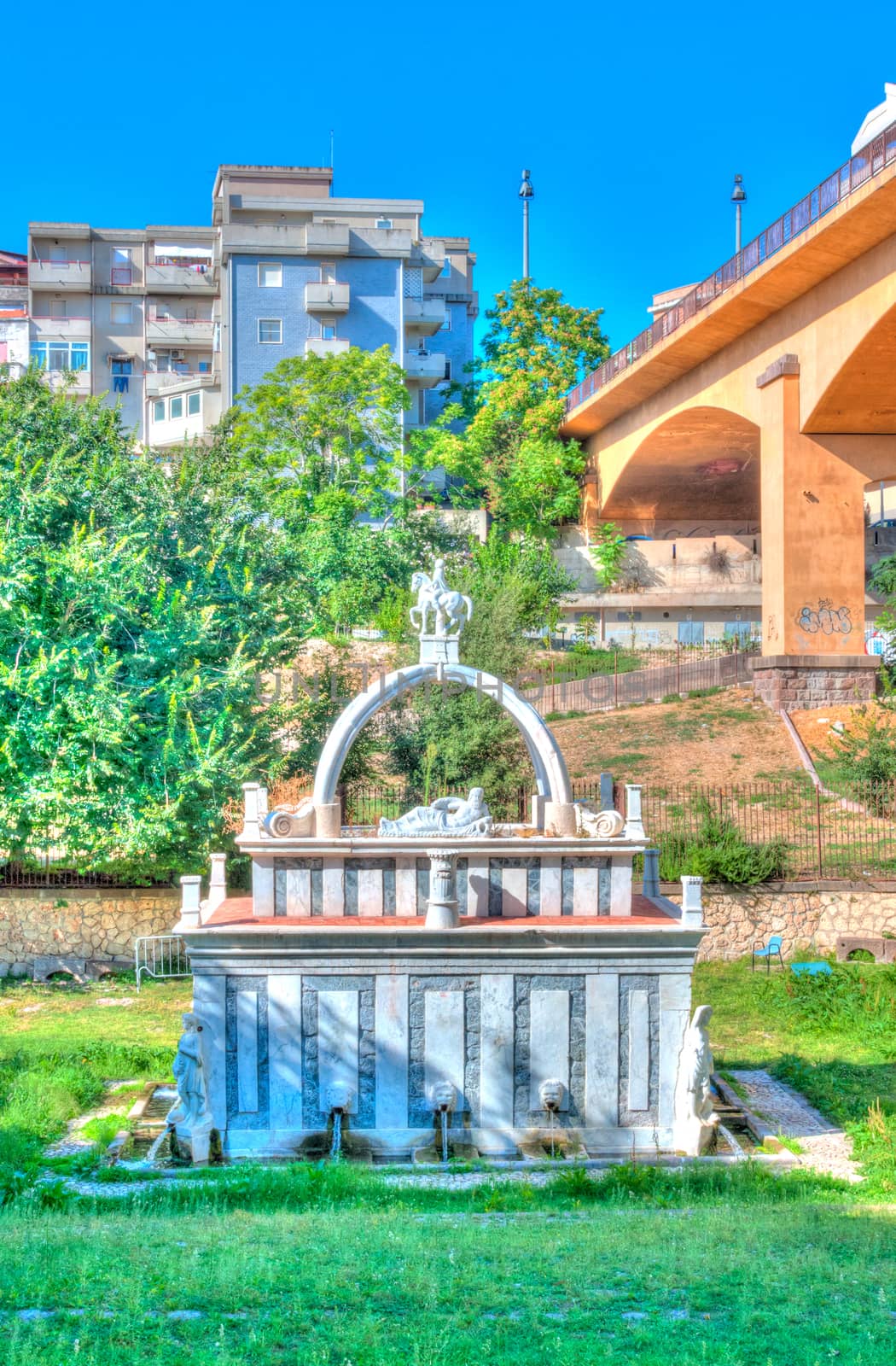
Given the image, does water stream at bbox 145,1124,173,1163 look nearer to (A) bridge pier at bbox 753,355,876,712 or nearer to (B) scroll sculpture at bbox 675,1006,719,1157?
(B) scroll sculpture at bbox 675,1006,719,1157

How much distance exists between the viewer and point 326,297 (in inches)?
2044

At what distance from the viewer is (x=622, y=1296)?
7516 mm

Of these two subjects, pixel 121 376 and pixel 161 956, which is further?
pixel 121 376

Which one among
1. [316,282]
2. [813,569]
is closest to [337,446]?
[316,282]

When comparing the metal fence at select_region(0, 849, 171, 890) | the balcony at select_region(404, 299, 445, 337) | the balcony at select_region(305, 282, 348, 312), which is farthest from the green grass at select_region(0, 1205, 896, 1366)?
the balcony at select_region(404, 299, 445, 337)

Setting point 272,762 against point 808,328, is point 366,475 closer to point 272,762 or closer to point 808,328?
point 808,328

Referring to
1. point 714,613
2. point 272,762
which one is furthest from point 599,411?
point 272,762

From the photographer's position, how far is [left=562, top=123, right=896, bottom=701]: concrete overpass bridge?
2853 centimetres

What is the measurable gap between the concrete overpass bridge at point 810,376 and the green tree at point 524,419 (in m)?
9.27

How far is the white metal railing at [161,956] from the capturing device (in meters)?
21.6

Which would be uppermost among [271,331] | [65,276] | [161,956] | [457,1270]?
[65,276]

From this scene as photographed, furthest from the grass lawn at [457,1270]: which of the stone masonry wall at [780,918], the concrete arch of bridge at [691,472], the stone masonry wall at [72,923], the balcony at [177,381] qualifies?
the balcony at [177,381]

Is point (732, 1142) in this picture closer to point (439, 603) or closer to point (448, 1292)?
point (448, 1292)

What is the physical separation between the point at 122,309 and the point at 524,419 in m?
20.1
